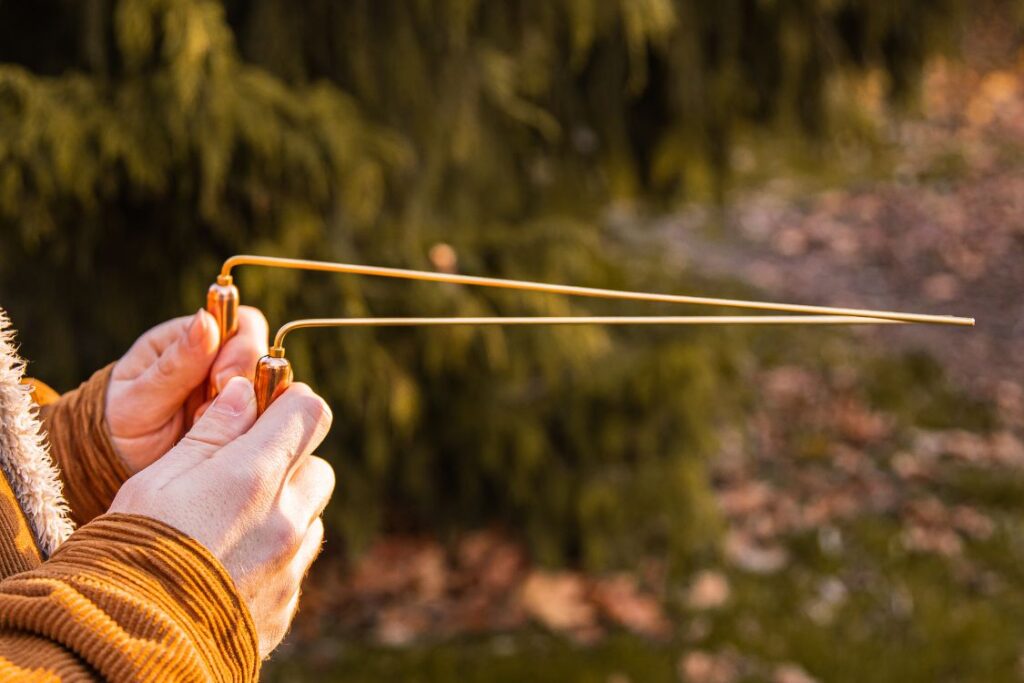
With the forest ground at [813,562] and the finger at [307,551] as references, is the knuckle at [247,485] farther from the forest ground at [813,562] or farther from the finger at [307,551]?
the forest ground at [813,562]

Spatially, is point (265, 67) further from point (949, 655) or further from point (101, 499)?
point (949, 655)

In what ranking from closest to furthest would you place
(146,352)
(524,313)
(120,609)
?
(120,609) < (146,352) < (524,313)

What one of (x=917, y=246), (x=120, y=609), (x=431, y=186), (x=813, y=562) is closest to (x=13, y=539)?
(x=120, y=609)

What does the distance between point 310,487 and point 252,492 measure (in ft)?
0.32

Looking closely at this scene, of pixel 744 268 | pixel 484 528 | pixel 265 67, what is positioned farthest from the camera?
pixel 744 268

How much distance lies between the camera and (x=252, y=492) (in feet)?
3.06

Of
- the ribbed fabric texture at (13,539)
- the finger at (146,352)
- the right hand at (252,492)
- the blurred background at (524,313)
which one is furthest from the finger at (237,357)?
the blurred background at (524,313)

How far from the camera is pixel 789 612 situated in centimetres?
315

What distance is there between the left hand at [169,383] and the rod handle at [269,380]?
0.20 m

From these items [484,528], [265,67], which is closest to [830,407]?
[484,528]

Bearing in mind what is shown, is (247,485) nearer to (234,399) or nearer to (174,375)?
(234,399)

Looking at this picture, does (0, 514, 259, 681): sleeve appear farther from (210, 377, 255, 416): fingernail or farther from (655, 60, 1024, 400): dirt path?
(655, 60, 1024, 400): dirt path

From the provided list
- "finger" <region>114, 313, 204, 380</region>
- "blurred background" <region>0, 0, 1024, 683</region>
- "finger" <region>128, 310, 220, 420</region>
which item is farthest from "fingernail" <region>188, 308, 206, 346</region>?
"blurred background" <region>0, 0, 1024, 683</region>

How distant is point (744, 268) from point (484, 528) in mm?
3188
